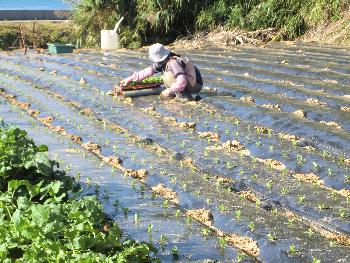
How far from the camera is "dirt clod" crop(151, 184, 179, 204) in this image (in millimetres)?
4844

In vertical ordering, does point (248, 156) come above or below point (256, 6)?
below

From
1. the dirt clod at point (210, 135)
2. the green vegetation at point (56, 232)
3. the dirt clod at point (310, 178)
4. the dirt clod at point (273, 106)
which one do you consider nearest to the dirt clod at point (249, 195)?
the dirt clod at point (310, 178)

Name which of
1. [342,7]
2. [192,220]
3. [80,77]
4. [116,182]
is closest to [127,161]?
[116,182]

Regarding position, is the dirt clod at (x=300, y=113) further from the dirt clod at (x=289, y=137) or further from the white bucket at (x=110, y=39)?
the white bucket at (x=110, y=39)

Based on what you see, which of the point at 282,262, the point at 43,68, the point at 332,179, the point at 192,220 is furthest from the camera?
the point at 43,68

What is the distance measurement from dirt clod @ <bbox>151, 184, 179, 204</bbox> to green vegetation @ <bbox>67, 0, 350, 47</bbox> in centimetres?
1182

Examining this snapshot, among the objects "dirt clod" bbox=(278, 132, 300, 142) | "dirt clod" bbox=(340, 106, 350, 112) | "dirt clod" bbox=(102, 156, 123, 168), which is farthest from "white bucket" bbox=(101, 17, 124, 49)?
"dirt clod" bbox=(102, 156, 123, 168)

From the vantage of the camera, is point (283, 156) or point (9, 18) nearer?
point (283, 156)

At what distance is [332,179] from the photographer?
5.11m

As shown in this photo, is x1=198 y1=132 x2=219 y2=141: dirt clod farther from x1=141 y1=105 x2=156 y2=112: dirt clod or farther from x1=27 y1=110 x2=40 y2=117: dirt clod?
x1=27 y1=110 x2=40 y2=117: dirt clod

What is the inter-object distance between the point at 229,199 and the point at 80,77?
6.81m

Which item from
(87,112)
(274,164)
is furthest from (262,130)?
(87,112)

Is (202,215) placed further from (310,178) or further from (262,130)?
(262,130)

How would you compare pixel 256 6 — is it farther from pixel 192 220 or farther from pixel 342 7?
pixel 192 220
